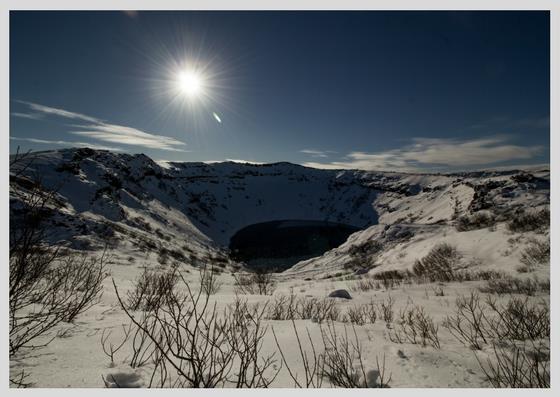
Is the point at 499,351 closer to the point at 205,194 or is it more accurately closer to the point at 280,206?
the point at 205,194

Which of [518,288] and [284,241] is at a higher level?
[518,288]

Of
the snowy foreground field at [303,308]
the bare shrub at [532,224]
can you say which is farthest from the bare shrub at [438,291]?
the bare shrub at [532,224]

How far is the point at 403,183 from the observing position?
84.3m

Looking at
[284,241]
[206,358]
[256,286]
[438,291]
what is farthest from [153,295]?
[284,241]

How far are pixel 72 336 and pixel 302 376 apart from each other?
2.33 metres

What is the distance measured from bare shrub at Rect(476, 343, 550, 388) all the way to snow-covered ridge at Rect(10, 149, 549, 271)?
3.47 m

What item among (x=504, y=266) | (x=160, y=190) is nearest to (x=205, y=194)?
(x=160, y=190)

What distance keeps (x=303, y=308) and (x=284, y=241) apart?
174 ft

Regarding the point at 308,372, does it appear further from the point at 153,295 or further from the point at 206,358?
the point at 153,295

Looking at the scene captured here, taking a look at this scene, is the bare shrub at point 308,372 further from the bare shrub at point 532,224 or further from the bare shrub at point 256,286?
the bare shrub at point 532,224

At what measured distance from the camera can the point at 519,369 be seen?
188 cm

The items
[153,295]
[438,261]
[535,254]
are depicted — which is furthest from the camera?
[438,261]

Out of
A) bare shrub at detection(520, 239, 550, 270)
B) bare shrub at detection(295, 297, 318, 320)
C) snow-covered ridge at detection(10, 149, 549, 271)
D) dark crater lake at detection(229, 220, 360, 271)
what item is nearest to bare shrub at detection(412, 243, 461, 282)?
bare shrub at detection(520, 239, 550, 270)

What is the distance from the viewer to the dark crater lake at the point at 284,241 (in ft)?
135
